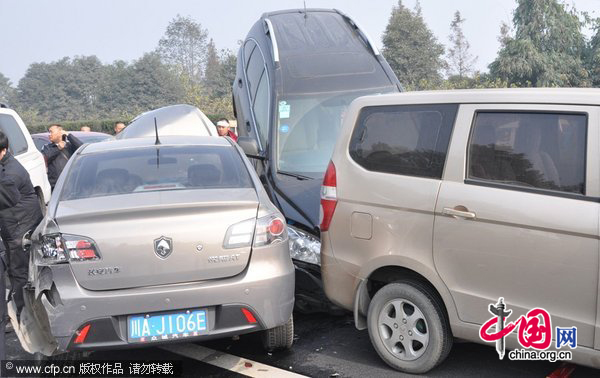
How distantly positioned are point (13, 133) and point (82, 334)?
5523 mm

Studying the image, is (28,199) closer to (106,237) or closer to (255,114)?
(106,237)

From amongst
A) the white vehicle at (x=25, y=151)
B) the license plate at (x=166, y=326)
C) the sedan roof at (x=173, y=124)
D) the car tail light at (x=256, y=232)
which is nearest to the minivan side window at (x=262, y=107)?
the sedan roof at (x=173, y=124)

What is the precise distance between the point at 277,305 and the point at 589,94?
2.18 m

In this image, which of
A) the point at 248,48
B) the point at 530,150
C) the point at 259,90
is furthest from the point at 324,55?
the point at 530,150

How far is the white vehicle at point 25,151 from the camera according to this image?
8.15 m

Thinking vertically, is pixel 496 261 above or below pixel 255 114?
below

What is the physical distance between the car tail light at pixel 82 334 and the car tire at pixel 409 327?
1805 mm

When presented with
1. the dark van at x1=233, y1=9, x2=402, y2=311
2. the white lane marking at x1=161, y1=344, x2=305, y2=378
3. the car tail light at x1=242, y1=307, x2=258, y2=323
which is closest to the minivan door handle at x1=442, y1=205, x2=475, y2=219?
the car tail light at x1=242, y1=307, x2=258, y2=323

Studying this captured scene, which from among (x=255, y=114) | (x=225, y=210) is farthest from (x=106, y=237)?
(x=255, y=114)

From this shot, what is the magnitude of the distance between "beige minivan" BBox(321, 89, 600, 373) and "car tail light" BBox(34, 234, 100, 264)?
160cm

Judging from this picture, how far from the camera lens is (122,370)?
4469 millimetres

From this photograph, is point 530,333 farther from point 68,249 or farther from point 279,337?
point 68,249

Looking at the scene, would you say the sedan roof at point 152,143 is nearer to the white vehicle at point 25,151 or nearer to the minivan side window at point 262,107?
the minivan side window at point 262,107

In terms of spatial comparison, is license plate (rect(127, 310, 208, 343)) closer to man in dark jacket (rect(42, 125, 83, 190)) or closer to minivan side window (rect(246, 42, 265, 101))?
minivan side window (rect(246, 42, 265, 101))
